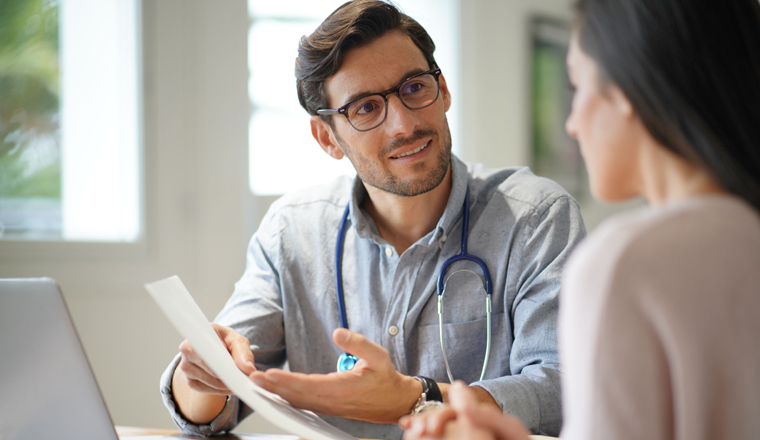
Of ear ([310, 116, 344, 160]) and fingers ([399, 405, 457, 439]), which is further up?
ear ([310, 116, 344, 160])

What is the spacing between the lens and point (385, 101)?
1.53 meters

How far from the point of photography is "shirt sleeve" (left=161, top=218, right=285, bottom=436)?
1464 mm

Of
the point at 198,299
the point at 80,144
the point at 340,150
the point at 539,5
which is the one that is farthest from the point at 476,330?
the point at 539,5

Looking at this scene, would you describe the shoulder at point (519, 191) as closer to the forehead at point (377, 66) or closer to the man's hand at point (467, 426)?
the forehead at point (377, 66)

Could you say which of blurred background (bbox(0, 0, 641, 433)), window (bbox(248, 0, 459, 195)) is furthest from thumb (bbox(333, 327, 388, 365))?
window (bbox(248, 0, 459, 195))

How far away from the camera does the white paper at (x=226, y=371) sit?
80cm

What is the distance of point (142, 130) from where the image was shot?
98.2 inches

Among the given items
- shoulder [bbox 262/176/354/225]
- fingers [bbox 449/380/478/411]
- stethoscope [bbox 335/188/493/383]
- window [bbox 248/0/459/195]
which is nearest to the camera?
fingers [bbox 449/380/478/411]

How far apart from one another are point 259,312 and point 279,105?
1.41 m

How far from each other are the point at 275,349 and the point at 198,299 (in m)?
1.09

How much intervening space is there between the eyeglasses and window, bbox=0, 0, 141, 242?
133 centimetres

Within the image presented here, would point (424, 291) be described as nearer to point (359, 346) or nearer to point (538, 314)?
point (538, 314)

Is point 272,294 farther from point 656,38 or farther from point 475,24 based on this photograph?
point 475,24

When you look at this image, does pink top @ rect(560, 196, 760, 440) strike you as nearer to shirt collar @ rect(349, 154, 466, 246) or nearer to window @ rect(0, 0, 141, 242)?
shirt collar @ rect(349, 154, 466, 246)
